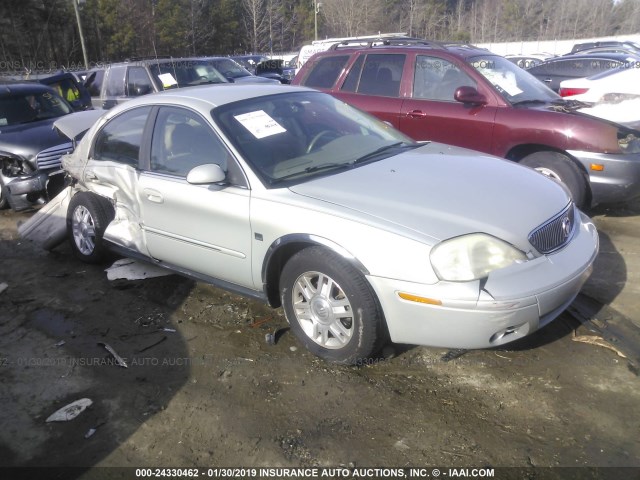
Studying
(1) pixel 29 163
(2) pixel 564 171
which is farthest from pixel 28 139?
(2) pixel 564 171

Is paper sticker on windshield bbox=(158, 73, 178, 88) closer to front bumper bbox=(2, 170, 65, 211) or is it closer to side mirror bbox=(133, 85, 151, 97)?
side mirror bbox=(133, 85, 151, 97)

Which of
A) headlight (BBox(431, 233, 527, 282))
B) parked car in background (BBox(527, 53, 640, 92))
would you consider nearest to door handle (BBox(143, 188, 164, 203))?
headlight (BBox(431, 233, 527, 282))

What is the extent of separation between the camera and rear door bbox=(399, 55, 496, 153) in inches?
225

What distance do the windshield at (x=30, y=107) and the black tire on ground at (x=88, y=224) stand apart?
11.7ft

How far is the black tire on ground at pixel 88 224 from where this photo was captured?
15.8ft

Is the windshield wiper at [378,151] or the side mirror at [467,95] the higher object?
the side mirror at [467,95]

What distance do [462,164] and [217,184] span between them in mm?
1708

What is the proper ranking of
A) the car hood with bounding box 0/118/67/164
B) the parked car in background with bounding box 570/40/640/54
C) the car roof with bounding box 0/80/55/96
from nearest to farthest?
the car hood with bounding box 0/118/67/164 < the car roof with bounding box 0/80/55/96 < the parked car in background with bounding box 570/40/640/54

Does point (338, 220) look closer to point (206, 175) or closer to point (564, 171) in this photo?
point (206, 175)

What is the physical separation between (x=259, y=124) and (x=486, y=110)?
9.81 feet

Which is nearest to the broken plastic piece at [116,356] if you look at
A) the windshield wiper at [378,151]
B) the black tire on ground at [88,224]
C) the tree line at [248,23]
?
the black tire on ground at [88,224]

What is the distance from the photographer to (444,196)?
3158mm

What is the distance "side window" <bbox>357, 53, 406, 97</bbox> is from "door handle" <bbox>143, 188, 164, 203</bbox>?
11.4 feet

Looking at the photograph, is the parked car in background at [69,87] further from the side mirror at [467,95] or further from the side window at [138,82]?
the side mirror at [467,95]
